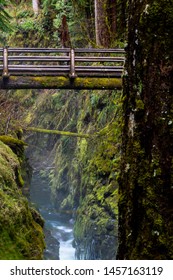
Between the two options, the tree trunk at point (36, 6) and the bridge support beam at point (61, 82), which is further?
the tree trunk at point (36, 6)

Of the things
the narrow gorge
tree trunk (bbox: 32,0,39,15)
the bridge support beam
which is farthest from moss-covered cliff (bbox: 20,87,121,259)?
tree trunk (bbox: 32,0,39,15)

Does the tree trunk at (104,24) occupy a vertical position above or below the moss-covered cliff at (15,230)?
above

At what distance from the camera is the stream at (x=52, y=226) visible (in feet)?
47.6

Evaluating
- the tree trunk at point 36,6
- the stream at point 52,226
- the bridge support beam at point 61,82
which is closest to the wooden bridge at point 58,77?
the bridge support beam at point 61,82

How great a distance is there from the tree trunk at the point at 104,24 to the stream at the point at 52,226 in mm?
6996

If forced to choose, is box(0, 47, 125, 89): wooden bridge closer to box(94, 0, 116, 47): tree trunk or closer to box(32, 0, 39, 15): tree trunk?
box(94, 0, 116, 47): tree trunk

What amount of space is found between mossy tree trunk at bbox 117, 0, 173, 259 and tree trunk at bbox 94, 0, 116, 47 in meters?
11.5

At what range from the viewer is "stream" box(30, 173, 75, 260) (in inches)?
572

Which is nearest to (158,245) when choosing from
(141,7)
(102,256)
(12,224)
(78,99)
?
(141,7)

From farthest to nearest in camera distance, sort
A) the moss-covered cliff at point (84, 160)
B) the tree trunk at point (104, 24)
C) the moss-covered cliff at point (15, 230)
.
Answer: the tree trunk at point (104, 24) → the moss-covered cliff at point (84, 160) → the moss-covered cliff at point (15, 230)

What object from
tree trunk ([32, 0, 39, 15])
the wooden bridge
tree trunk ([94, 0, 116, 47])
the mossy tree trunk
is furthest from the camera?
tree trunk ([32, 0, 39, 15])

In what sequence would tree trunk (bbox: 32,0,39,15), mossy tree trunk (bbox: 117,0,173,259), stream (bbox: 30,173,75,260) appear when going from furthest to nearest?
1. tree trunk (bbox: 32,0,39,15)
2. stream (bbox: 30,173,75,260)
3. mossy tree trunk (bbox: 117,0,173,259)

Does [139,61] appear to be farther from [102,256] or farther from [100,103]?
[100,103]

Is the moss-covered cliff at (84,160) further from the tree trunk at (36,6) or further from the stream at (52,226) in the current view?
the tree trunk at (36,6)
